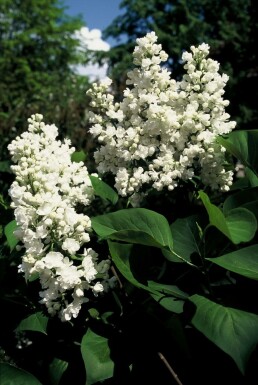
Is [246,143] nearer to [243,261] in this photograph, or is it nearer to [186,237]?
[186,237]

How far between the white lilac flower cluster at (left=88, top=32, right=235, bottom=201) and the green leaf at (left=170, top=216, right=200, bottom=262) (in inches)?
8.8

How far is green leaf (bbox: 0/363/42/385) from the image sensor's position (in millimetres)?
1333

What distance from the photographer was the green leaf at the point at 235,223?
128cm

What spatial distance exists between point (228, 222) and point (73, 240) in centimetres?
42

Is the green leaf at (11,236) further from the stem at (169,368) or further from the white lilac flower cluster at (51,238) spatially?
the stem at (169,368)

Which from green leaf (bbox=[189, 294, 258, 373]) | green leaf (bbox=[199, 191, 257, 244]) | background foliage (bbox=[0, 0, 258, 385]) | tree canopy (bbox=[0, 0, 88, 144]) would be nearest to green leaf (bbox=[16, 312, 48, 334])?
background foliage (bbox=[0, 0, 258, 385])

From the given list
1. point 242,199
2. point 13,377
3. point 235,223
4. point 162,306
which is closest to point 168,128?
point 242,199

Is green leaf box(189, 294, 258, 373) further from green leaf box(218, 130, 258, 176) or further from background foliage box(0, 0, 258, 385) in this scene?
green leaf box(218, 130, 258, 176)

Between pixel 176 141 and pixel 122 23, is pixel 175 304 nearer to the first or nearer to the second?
pixel 176 141

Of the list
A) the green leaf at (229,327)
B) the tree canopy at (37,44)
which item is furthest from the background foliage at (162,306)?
the tree canopy at (37,44)

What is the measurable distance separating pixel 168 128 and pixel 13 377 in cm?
92

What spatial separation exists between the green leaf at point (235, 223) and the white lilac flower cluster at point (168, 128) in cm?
40

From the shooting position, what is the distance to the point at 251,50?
49.3ft

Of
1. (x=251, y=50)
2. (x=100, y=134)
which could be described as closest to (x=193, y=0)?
(x=251, y=50)
